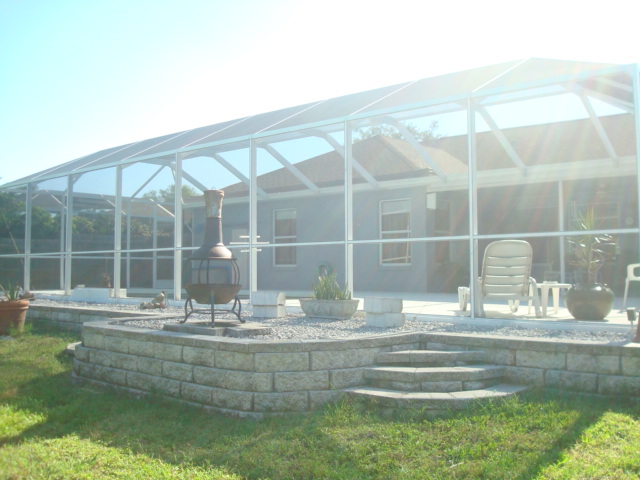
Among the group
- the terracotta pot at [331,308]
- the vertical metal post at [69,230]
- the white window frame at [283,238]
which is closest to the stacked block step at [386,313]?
the terracotta pot at [331,308]

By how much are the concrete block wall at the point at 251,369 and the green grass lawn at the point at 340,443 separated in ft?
0.47

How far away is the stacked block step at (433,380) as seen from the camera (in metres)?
3.94

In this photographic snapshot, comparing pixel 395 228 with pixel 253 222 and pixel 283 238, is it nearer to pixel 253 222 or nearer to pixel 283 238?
pixel 283 238

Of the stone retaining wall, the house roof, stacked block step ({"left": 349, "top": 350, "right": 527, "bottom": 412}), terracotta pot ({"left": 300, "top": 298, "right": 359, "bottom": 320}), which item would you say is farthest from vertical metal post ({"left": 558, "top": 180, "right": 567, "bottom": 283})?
stacked block step ({"left": 349, "top": 350, "right": 527, "bottom": 412})

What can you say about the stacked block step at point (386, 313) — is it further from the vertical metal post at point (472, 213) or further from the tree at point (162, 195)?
the tree at point (162, 195)

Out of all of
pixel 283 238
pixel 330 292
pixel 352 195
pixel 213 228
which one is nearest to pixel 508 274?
pixel 330 292

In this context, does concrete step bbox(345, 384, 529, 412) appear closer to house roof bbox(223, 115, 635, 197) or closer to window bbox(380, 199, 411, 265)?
house roof bbox(223, 115, 635, 197)

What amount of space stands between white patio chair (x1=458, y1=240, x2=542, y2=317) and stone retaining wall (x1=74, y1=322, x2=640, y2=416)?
2.53 m

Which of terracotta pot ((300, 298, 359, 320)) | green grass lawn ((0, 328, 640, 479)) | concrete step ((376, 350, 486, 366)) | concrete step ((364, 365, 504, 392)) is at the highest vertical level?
terracotta pot ((300, 298, 359, 320))

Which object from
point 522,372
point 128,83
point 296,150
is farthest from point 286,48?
point 522,372

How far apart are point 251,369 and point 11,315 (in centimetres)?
518

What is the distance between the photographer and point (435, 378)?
422 centimetres

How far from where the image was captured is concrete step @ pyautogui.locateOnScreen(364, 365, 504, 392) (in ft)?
13.7

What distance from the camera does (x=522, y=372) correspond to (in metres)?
4.39
